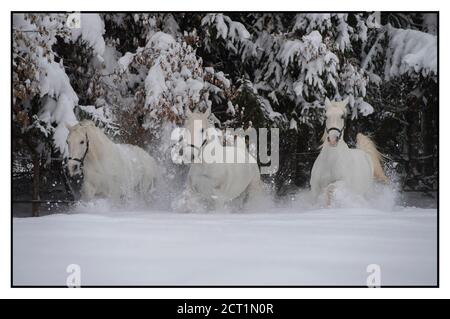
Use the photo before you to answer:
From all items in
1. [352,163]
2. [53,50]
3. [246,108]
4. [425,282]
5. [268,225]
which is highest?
[53,50]

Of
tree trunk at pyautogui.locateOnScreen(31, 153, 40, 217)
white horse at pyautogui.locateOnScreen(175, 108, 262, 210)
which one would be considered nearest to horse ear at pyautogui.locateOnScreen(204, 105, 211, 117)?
white horse at pyautogui.locateOnScreen(175, 108, 262, 210)

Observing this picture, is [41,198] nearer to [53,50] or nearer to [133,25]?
[53,50]

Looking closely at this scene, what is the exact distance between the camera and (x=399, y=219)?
598cm

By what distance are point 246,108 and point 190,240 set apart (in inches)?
77.6

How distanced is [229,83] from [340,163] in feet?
5.22

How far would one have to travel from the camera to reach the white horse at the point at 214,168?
257 inches

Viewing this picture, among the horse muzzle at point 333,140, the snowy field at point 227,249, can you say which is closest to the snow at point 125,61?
the snowy field at point 227,249

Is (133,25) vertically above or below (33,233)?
above

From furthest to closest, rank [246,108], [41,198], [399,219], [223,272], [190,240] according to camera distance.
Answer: [246,108] → [41,198] → [399,219] → [190,240] → [223,272]

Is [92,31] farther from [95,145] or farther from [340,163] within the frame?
[340,163]

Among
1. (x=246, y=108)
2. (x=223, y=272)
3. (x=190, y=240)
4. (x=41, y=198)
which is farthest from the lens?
(x=246, y=108)

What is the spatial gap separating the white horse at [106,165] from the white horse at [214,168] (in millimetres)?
482

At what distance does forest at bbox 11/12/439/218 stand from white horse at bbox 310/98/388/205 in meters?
0.12
